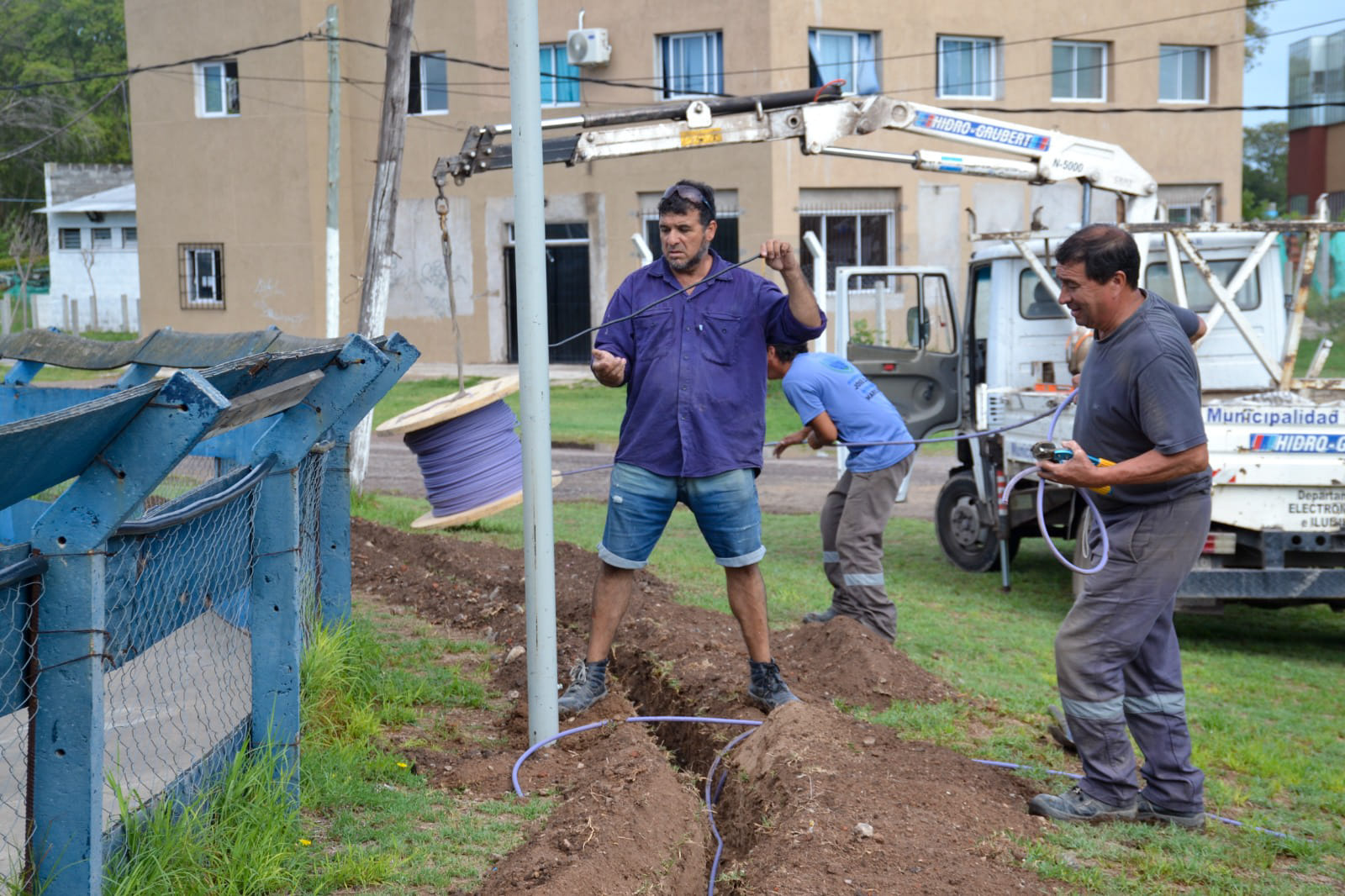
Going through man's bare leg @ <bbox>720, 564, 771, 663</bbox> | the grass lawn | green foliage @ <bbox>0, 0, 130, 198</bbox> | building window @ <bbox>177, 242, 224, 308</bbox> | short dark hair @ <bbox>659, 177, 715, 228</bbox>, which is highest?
green foliage @ <bbox>0, 0, 130, 198</bbox>

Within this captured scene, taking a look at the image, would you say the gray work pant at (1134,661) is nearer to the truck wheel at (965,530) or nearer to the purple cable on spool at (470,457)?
the truck wheel at (965,530)

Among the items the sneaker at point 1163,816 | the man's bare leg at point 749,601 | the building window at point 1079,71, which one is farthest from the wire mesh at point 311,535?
the building window at point 1079,71

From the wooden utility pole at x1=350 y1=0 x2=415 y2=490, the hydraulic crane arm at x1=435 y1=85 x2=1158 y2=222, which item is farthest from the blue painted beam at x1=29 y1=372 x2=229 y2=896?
the wooden utility pole at x1=350 y1=0 x2=415 y2=490

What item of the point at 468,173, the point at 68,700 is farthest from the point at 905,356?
the point at 68,700

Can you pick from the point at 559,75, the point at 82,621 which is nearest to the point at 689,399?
the point at 82,621

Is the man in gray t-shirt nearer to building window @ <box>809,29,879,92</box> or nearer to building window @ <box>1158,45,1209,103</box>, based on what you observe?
building window @ <box>809,29,879,92</box>

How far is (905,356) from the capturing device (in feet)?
39.5

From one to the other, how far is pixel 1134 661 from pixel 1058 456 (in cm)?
82

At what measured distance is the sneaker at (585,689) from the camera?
562 centimetres

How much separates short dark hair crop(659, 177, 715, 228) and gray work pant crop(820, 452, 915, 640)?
7.92 ft

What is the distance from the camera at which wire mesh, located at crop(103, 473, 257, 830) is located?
3771mm

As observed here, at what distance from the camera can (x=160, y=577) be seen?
3949mm

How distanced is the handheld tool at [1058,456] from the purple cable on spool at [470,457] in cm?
605

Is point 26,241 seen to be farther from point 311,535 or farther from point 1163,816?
point 1163,816
